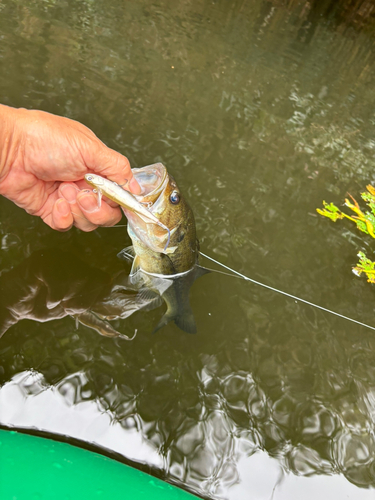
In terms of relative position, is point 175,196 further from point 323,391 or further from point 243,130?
point 243,130

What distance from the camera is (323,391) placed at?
250cm

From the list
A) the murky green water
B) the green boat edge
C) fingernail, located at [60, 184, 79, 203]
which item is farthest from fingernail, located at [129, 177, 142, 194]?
the green boat edge

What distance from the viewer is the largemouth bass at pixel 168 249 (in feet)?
7.10

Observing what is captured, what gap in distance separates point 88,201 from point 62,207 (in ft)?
0.87

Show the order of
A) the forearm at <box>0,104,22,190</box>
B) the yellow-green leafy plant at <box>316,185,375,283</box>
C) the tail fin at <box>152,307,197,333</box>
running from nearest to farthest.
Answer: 1. the forearm at <box>0,104,22,190</box>
2. the tail fin at <box>152,307,197,333</box>
3. the yellow-green leafy plant at <box>316,185,375,283</box>

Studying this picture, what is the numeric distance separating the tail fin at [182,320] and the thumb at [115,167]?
3.00ft

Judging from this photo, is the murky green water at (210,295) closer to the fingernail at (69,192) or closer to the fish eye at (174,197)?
the fingernail at (69,192)

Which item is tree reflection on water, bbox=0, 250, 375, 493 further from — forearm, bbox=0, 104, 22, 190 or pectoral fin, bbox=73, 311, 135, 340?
forearm, bbox=0, 104, 22, 190

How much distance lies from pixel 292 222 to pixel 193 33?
598cm

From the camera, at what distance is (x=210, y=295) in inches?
111

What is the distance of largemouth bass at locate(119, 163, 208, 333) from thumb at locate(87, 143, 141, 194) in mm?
82

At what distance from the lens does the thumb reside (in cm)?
206

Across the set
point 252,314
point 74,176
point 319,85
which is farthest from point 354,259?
point 319,85

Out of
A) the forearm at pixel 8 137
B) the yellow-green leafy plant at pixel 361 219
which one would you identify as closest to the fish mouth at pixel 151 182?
the forearm at pixel 8 137
